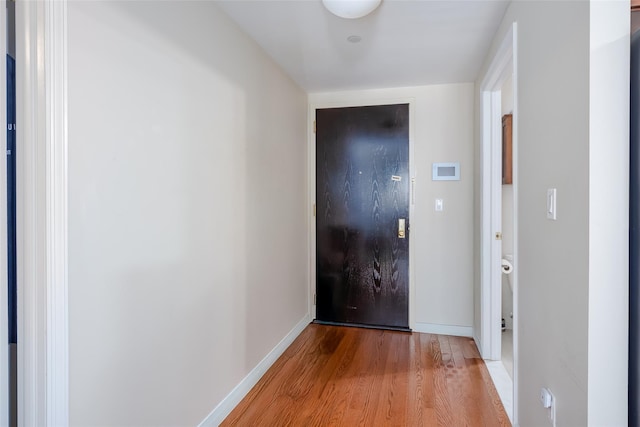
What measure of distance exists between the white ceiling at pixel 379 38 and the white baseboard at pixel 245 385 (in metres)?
2.17

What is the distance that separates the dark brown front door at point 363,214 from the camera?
3270 mm

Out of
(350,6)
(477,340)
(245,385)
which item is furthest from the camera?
(477,340)

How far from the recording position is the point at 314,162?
345 centimetres

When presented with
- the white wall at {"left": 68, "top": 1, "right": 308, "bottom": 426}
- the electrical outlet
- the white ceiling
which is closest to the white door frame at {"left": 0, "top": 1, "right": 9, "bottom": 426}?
the white wall at {"left": 68, "top": 1, "right": 308, "bottom": 426}

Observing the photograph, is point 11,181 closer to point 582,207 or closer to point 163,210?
point 163,210

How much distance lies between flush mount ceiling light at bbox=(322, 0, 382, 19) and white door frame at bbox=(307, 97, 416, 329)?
5.05 ft

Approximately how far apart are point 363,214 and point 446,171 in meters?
0.85

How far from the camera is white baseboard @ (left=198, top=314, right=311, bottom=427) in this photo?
1.86 metres

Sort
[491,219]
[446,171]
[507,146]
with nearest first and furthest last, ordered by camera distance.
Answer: [491,219] → [507,146] → [446,171]

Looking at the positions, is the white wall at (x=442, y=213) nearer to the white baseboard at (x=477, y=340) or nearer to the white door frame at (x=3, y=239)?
the white baseboard at (x=477, y=340)

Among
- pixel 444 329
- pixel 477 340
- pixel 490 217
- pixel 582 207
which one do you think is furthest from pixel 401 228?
pixel 582 207

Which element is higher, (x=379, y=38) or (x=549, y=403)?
(x=379, y=38)

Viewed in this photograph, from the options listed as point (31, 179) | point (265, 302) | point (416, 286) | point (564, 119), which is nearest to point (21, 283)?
point (31, 179)

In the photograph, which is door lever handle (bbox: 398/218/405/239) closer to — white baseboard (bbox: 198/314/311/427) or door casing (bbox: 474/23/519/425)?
door casing (bbox: 474/23/519/425)
